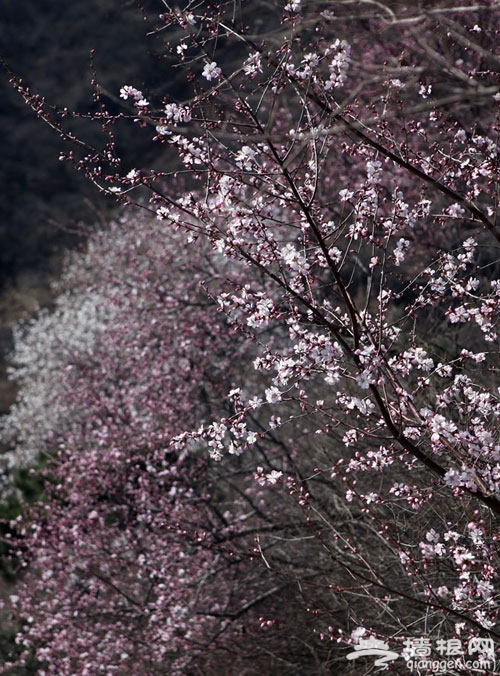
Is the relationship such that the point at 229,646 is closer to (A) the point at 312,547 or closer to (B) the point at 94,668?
(A) the point at 312,547

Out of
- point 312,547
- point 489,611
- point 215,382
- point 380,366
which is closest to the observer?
point 380,366

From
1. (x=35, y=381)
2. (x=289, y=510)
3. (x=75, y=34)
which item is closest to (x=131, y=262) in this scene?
(x=289, y=510)

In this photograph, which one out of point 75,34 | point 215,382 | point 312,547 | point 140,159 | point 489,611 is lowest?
point 489,611

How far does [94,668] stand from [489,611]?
14.2 ft

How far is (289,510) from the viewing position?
6.39 meters

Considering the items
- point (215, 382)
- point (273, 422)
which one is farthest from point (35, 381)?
point (273, 422)

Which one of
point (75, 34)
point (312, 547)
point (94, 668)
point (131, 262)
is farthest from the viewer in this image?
point (75, 34)

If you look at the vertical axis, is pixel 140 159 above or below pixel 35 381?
above

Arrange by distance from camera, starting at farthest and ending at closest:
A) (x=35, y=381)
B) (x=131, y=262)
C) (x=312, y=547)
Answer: (x=35, y=381)
(x=131, y=262)
(x=312, y=547)

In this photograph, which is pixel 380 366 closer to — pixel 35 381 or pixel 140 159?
pixel 35 381

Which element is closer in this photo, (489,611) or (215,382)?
(489,611)

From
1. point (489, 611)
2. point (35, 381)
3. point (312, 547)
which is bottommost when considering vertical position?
point (489, 611)

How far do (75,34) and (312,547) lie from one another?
1125 inches

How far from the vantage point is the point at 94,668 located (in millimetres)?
6777
